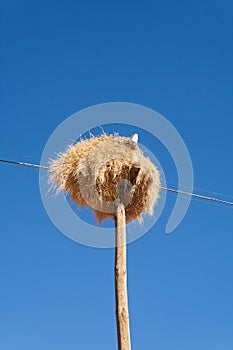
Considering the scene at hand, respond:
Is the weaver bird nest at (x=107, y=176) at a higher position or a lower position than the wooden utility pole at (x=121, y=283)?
higher

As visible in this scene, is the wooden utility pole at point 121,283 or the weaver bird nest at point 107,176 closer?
the wooden utility pole at point 121,283

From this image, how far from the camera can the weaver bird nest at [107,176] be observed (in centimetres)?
897

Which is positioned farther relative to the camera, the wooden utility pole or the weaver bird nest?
the weaver bird nest

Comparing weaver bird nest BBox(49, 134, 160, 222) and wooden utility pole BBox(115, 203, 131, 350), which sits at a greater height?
weaver bird nest BBox(49, 134, 160, 222)

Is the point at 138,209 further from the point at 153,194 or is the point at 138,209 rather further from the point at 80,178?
the point at 80,178

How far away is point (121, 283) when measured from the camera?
27.2 ft

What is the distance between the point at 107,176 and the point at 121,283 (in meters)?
1.58

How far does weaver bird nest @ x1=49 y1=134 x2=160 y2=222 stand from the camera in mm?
8969

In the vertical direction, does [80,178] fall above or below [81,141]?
below

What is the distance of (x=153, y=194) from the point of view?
9320 mm

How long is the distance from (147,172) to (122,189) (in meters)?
0.44

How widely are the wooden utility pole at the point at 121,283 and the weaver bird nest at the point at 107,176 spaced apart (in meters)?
0.23

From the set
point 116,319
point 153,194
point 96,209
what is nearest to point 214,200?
point 153,194

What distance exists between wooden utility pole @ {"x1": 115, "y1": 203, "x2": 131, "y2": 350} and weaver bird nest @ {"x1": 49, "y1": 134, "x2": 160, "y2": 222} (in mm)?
233
